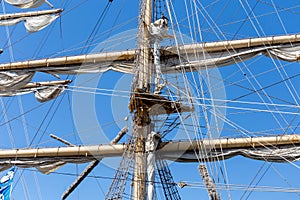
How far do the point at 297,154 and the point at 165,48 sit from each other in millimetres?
3493

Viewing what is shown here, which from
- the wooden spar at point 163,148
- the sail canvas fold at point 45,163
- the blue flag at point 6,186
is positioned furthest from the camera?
the sail canvas fold at point 45,163

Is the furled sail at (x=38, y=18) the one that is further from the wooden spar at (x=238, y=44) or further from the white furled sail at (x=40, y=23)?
the wooden spar at (x=238, y=44)

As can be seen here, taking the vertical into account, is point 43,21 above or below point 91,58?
above

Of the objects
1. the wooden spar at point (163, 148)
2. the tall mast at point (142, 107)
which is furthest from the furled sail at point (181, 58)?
the wooden spar at point (163, 148)

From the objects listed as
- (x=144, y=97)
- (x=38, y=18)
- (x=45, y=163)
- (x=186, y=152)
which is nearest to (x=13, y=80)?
(x=45, y=163)

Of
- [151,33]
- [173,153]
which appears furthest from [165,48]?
[173,153]

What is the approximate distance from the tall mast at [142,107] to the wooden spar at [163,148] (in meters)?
0.51

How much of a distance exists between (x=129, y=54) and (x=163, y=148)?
7.73ft

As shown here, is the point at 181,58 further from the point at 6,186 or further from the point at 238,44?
the point at 6,186

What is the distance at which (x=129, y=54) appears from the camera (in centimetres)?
1043

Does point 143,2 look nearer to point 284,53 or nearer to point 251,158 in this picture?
point 284,53

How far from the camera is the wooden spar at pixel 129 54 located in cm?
957

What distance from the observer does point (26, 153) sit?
35.2ft

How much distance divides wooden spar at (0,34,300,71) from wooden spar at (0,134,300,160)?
1844 millimetres
